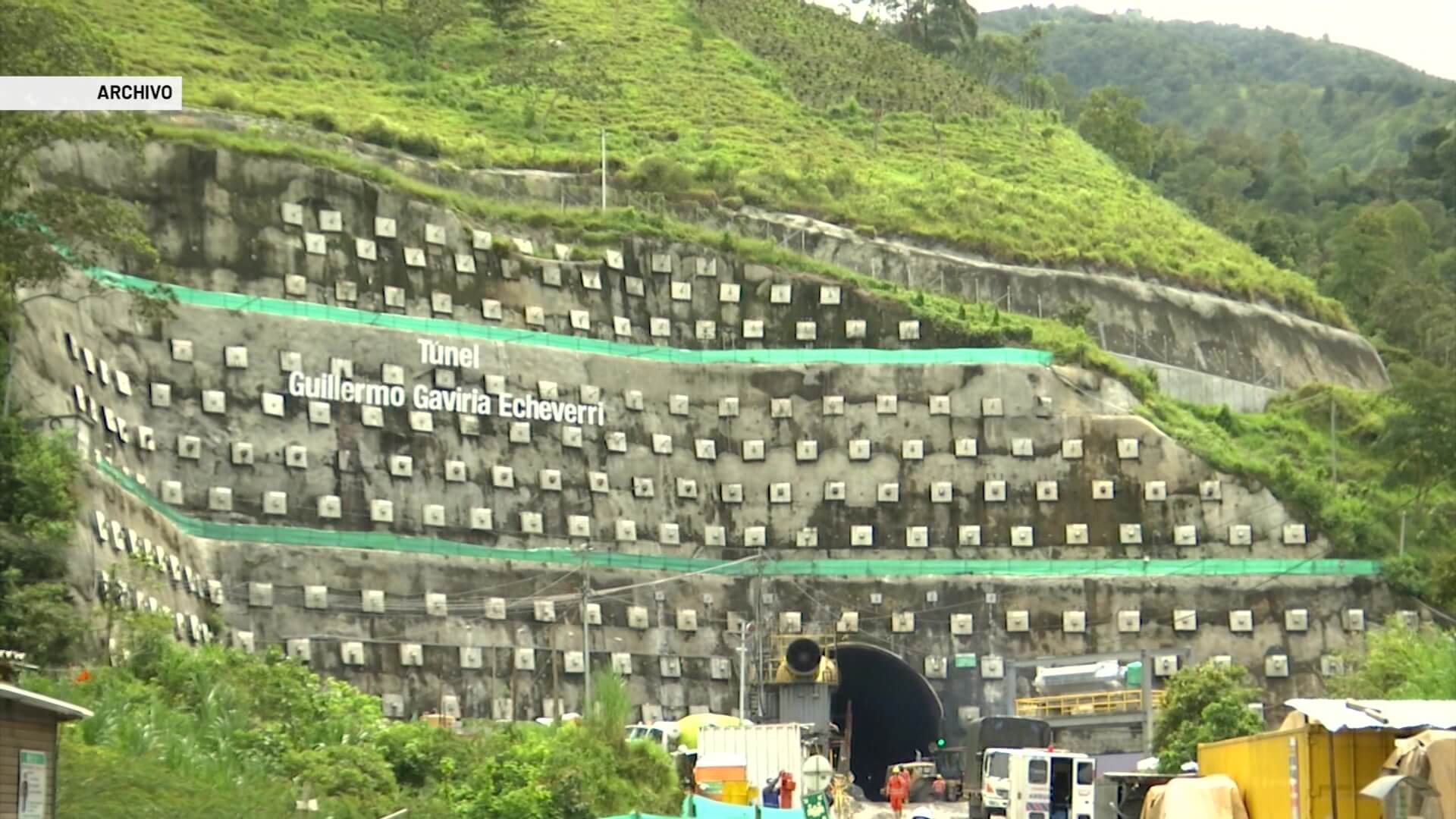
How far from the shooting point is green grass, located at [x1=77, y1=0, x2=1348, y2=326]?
73.3 metres

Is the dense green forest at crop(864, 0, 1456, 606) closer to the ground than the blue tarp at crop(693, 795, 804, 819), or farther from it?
farther from it

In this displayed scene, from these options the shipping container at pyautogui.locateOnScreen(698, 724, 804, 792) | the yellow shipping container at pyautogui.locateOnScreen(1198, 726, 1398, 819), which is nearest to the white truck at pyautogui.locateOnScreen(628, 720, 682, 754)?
the shipping container at pyautogui.locateOnScreen(698, 724, 804, 792)

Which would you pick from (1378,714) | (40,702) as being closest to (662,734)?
(40,702)

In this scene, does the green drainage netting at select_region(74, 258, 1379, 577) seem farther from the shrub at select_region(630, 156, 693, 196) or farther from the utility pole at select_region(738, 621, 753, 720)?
the shrub at select_region(630, 156, 693, 196)

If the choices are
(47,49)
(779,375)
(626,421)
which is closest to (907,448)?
(779,375)

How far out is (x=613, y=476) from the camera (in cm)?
5650

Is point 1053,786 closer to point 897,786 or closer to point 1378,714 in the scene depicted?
point 897,786

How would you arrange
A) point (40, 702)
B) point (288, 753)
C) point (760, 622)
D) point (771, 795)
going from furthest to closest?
1. point (760, 622)
2. point (771, 795)
3. point (288, 753)
4. point (40, 702)

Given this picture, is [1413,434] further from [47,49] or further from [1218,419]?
[47,49]

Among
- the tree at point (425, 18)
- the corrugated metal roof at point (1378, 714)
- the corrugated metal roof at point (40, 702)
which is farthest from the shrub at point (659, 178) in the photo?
the corrugated metal roof at point (1378, 714)

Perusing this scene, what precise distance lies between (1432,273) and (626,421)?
58499mm

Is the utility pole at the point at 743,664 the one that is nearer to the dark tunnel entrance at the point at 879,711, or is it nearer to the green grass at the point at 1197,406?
the dark tunnel entrance at the point at 879,711

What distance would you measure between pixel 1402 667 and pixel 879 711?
16.7 m

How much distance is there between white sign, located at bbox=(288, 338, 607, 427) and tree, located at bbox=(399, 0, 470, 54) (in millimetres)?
36173
